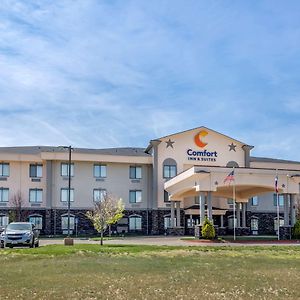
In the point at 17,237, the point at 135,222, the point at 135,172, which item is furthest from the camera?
the point at 135,172

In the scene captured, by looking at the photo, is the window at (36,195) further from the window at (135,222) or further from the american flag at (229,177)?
the american flag at (229,177)

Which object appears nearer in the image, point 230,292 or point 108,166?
point 230,292

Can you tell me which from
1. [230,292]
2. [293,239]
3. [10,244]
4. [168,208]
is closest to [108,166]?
[168,208]

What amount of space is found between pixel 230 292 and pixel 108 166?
45.8 m

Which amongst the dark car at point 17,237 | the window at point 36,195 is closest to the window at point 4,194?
the window at point 36,195

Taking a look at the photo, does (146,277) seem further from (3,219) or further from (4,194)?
(4,194)

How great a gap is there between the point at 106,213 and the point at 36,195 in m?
14.9

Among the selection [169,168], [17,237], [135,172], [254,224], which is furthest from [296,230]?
[135,172]

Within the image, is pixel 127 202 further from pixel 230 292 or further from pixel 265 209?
pixel 230 292

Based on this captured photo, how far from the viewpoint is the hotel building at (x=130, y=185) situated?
5416 cm

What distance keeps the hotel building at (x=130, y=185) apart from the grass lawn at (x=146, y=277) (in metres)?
31.7

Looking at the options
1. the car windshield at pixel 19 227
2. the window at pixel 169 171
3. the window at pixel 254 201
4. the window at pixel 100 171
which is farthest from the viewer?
the window at pixel 254 201

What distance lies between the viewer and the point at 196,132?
57562mm

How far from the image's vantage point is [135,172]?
189 feet
